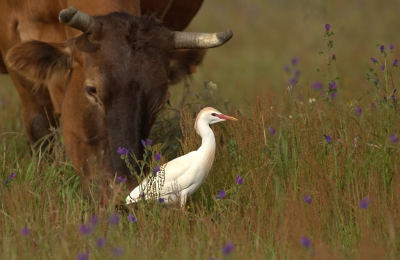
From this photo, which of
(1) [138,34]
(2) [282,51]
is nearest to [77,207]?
(1) [138,34]

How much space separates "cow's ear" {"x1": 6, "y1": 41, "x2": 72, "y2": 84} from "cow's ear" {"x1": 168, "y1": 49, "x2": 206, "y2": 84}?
2.21ft

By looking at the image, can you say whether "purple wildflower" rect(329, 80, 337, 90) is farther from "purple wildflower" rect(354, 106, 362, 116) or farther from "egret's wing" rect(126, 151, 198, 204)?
"egret's wing" rect(126, 151, 198, 204)

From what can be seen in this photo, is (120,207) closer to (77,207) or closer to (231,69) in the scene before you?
Result: (77,207)

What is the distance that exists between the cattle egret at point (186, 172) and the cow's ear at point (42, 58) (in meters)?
1.10

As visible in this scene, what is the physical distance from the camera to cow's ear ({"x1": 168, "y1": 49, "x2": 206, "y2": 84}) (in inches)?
204

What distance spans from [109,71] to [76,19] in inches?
14.9

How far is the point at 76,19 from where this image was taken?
15.3ft

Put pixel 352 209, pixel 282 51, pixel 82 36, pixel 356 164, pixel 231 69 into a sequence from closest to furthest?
pixel 352 209, pixel 356 164, pixel 82 36, pixel 231 69, pixel 282 51

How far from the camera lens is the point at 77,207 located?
167 inches

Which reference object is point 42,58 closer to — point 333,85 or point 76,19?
point 76,19

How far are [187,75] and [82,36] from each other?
89 centimetres

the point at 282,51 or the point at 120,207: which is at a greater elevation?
the point at 282,51

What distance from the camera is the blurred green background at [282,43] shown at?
9.73 metres

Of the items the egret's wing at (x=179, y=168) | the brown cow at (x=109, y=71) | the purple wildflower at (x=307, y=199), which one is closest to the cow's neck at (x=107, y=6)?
the brown cow at (x=109, y=71)
